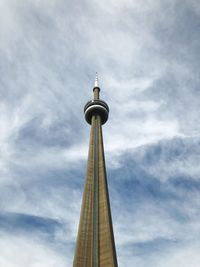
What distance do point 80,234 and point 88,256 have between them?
328cm

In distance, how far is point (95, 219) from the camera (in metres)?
47.0

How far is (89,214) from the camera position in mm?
47344

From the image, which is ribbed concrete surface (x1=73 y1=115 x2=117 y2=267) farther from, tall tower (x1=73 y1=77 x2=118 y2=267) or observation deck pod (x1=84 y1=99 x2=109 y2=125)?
observation deck pod (x1=84 y1=99 x2=109 y2=125)

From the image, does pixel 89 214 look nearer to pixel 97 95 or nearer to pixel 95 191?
pixel 95 191

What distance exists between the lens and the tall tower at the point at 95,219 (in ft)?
139

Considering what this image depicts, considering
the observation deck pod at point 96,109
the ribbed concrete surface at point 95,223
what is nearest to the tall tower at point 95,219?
the ribbed concrete surface at point 95,223

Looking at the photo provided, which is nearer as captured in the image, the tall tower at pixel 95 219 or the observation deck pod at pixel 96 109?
the tall tower at pixel 95 219

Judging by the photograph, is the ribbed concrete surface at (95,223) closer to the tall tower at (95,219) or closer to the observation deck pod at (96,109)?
the tall tower at (95,219)

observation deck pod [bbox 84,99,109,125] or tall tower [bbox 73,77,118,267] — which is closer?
tall tower [bbox 73,77,118,267]

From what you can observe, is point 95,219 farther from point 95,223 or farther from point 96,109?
point 96,109

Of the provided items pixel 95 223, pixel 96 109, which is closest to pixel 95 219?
pixel 95 223

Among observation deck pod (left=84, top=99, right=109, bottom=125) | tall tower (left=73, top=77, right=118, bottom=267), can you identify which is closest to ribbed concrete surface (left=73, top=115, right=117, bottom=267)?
tall tower (left=73, top=77, right=118, bottom=267)

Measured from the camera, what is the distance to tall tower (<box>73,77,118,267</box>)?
42.3 meters

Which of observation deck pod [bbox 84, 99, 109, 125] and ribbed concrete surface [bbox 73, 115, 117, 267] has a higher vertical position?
observation deck pod [bbox 84, 99, 109, 125]
